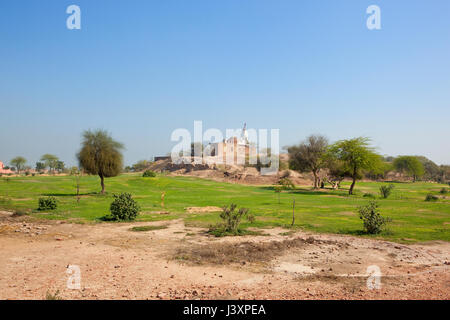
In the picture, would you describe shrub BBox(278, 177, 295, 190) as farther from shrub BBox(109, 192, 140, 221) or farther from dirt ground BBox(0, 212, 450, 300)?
dirt ground BBox(0, 212, 450, 300)

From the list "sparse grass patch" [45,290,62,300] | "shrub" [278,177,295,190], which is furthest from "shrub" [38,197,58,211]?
"shrub" [278,177,295,190]

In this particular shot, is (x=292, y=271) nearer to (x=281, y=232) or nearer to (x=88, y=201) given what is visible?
(x=281, y=232)

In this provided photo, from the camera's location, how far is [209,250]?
1337 cm

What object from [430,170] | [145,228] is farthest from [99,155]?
[430,170]

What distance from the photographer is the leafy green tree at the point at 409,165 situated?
317 ft

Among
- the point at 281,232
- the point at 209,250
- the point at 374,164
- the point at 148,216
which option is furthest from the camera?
the point at 374,164

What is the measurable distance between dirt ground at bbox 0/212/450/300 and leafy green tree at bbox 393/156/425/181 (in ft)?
313

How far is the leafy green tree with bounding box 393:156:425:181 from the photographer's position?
96738 millimetres

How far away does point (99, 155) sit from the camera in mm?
35844

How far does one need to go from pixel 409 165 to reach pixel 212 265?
10514 centimetres

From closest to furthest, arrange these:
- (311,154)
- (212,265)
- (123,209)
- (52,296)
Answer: (52,296), (212,265), (123,209), (311,154)

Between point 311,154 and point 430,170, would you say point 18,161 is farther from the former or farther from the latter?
point 430,170
